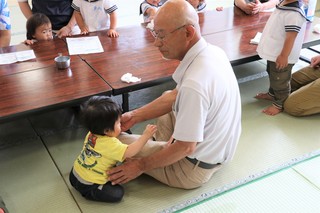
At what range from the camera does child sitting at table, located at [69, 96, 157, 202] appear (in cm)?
164

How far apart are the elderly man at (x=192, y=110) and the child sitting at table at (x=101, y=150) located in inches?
2.4

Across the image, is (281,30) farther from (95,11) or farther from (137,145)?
(95,11)

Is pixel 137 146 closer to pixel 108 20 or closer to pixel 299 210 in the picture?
pixel 299 210

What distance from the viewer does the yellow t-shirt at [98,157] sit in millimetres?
1688

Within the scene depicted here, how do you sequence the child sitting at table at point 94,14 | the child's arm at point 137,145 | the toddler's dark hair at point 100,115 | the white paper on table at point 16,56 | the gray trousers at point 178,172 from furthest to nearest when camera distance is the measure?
the child sitting at table at point 94,14, the white paper on table at point 16,56, the gray trousers at point 178,172, the child's arm at point 137,145, the toddler's dark hair at point 100,115

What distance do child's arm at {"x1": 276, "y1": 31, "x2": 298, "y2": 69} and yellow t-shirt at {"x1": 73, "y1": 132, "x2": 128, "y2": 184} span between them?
1.39 m

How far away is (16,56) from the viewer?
2.39m

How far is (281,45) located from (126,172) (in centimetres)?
148

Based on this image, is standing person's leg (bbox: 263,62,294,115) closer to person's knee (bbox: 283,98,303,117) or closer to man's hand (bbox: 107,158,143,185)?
person's knee (bbox: 283,98,303,117)

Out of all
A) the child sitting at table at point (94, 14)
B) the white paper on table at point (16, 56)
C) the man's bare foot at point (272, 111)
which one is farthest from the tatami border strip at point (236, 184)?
the child sitting at table at point (94, 14)

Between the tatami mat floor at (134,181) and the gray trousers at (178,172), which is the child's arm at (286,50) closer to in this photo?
the tatami mat floor at (134,181)

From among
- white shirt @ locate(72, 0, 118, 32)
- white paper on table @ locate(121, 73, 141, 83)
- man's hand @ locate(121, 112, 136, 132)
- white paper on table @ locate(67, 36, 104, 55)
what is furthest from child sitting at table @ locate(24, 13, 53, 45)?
man's hand @ locate(121, 112, 136, 132)

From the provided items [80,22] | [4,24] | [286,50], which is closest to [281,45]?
[286,50]

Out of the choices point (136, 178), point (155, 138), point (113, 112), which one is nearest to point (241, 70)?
point (155, 138)
